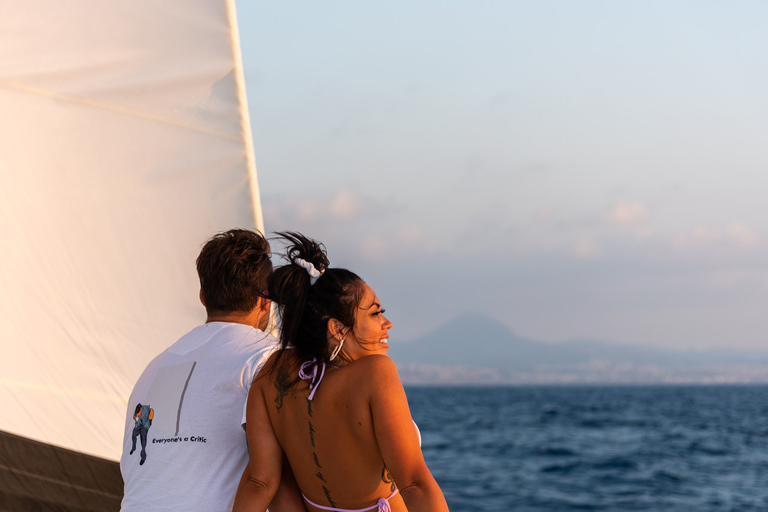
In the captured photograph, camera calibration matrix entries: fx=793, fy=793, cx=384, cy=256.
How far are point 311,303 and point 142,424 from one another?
53 centimetres

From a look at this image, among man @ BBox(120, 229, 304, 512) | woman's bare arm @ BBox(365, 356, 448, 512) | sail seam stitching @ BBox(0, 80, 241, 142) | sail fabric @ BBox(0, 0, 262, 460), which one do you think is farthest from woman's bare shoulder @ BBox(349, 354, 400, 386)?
sail seam stitching @ BBox(0, 80, 241, 142)

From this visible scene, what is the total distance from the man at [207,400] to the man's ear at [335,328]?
24cm

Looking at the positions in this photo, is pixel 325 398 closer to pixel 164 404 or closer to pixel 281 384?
pixel 281 384

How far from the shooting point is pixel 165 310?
260cm

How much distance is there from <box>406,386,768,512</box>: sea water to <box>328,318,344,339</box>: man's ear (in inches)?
571

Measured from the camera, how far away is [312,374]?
6.04 feet

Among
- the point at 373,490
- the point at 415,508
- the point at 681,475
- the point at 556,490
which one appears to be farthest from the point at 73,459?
the point at 681,475

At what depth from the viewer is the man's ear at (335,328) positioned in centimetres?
183

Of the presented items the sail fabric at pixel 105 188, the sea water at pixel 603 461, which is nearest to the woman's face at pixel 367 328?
the sail fabric at pixel 105 188

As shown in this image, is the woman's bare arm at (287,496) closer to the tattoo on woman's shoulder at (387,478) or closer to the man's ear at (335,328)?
the tattoo on woman's shoulder at (387,478)

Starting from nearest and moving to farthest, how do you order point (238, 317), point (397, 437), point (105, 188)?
point (397, 437) < point (238, 317) < point (105, 188)

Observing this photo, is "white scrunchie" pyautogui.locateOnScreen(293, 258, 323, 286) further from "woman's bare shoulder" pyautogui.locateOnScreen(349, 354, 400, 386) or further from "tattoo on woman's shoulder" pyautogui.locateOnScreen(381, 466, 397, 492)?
"tattoo on woman's shoulder" pyautogui.locateOnScreen(381, 466, 397, 492)

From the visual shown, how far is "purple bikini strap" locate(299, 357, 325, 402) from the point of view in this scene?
5.98ft

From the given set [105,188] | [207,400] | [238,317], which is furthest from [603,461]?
[207,400]
